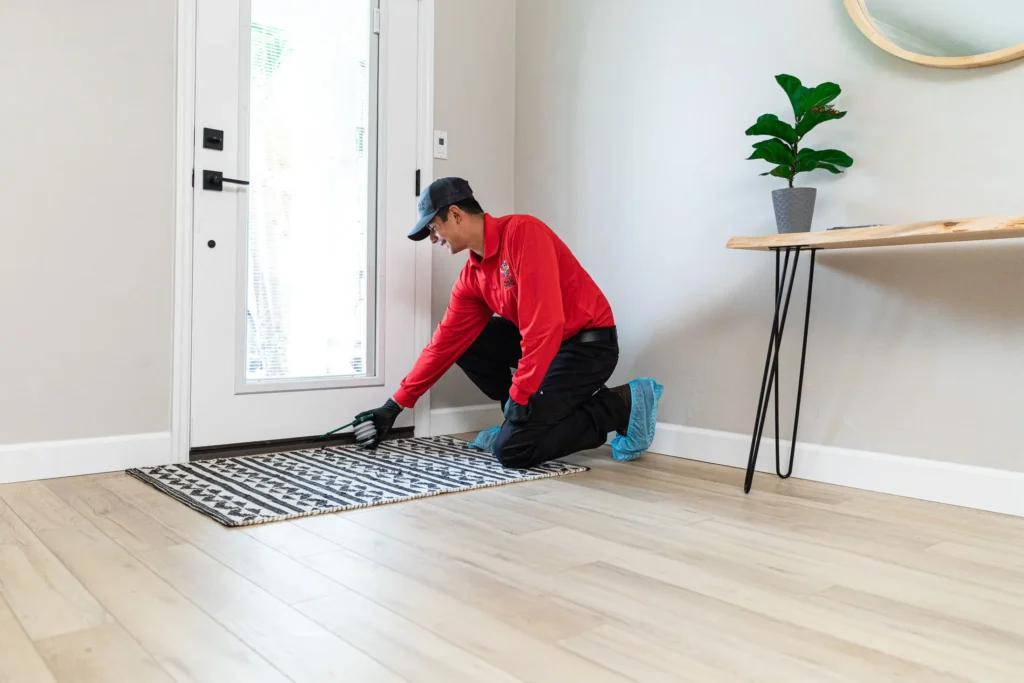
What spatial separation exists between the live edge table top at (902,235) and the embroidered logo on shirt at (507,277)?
0.69 meters

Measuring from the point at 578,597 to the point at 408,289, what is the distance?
6.40ft

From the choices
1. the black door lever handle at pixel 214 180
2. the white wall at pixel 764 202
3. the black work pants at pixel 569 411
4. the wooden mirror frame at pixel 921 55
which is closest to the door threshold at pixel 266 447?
the black work pants at pixel 569 411

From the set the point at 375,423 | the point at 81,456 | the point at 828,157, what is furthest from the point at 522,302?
the point at 81,456

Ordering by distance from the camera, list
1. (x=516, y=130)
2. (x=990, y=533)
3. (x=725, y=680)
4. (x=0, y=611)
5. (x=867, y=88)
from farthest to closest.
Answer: (x=516, y=130) < (x=867, y=88) < (x=990, y=533) < (x=0, y=611) < (x=725, y=680)

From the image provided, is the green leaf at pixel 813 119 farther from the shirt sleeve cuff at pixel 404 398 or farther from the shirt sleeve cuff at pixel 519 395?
the shirt sleeve cuff at pixel 404 398

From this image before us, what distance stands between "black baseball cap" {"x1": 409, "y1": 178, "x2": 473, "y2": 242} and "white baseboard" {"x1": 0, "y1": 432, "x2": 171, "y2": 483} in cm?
108

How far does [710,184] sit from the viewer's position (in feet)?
8.69

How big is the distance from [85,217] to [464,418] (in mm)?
1609

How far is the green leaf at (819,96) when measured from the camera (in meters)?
2.08

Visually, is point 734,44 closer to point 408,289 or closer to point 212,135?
point 408,289

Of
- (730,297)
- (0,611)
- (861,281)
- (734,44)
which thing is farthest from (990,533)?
(0,611)

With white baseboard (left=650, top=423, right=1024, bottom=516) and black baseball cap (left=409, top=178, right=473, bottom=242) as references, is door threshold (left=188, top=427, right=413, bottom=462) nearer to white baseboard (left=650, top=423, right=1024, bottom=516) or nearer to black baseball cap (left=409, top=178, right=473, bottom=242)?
black baseball cap (left=409, top=178, right=473, bottom=242)

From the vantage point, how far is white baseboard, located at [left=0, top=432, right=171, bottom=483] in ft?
7.17

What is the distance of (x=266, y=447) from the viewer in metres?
2.71
